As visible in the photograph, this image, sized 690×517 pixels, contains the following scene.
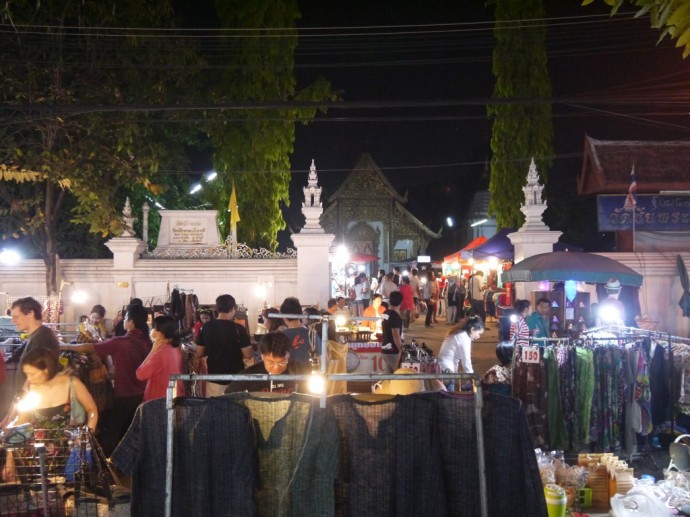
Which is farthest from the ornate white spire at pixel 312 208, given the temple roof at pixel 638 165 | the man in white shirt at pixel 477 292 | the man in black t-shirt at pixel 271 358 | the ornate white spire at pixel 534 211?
the man in black t-shirt at pixel 271 358

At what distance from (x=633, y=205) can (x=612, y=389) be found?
798 centimetres

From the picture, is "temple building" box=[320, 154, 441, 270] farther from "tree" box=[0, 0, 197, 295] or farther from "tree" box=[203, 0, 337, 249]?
"tree" box=[0, 0, 197, 295]

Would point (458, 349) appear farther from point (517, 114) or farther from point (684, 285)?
point (517, 114)

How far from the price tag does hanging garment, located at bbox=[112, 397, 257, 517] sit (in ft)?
12.7

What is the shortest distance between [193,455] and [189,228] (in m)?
12.6

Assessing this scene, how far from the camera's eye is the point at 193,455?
154 inches

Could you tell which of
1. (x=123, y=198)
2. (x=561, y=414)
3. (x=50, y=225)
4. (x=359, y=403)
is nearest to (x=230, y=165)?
(x=123, y=198)

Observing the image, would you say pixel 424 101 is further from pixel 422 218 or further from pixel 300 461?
pixel 422 218

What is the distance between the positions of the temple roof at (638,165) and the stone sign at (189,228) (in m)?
10.6

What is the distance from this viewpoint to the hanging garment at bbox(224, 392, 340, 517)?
3.87 metres

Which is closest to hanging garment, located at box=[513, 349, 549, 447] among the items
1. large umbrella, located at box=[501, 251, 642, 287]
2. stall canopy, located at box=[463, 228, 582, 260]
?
large umbrella, located at box=[501, 251, 642, 287]

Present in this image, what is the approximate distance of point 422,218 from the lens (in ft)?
151

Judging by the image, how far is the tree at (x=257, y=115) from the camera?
81.7 feet

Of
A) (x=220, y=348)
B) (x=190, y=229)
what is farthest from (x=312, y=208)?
(x=220, y=348)
